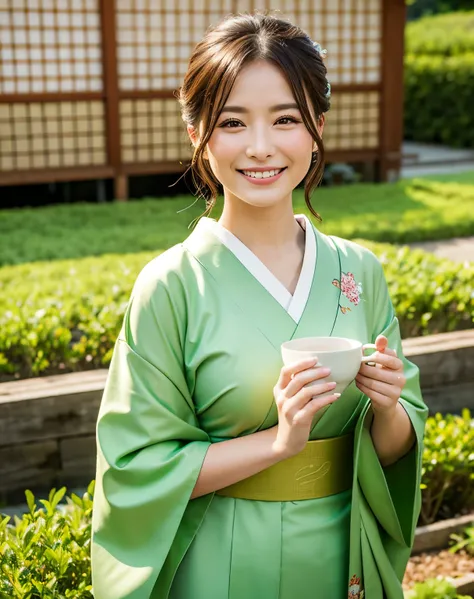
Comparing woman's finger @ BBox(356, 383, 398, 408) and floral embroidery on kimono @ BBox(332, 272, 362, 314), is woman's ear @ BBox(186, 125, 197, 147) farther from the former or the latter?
woman's finger @ BBox(356, 383, 398, 408)

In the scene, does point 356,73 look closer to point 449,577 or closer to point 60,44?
→ point 60,44

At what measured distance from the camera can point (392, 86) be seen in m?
12.3

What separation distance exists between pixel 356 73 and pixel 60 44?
374cm

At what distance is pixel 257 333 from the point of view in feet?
6.98

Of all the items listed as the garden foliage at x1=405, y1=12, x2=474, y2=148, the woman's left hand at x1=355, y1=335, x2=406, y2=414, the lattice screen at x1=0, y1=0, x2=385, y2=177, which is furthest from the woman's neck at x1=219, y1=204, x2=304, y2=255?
the garden foliage at x1=405, y1=12, x2=474, y2=148

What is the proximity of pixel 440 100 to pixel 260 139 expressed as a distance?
695 inches

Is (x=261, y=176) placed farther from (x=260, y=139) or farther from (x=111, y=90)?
(x=111, y=90)

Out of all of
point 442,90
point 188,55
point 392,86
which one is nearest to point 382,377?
point 188,55

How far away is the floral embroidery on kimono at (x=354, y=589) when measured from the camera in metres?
2.23

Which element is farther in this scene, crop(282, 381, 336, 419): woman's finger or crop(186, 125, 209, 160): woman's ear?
crop(186, 125, 209, 160): woman's ear

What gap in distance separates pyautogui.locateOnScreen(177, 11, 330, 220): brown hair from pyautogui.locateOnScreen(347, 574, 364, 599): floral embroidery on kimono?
100 centimetres

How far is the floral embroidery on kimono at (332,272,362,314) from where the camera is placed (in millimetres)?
2270

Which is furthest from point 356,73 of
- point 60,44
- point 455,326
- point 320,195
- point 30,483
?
point 30,483

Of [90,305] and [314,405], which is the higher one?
[314,405]
